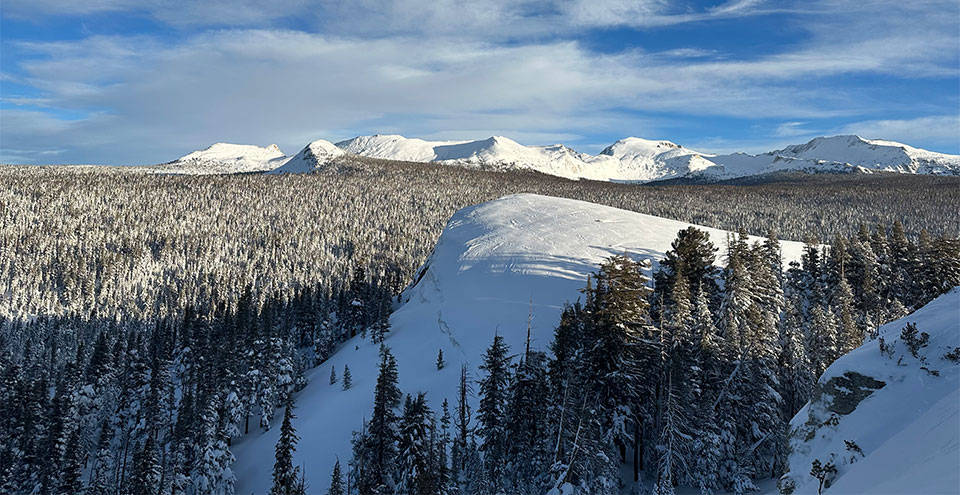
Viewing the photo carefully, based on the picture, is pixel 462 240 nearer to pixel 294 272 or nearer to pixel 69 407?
pixel 69 407

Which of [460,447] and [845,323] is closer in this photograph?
[845,323]

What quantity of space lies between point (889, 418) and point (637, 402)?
19511 mm

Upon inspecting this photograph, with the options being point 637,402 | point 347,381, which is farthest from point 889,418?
point 347,381

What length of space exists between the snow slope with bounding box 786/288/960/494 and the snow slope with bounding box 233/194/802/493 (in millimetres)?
36972

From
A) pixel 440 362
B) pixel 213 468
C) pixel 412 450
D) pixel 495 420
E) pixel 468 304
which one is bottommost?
pixel 213 468

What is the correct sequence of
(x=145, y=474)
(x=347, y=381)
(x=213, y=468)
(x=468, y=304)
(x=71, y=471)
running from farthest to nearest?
1. (x=468, y=304)
2. (x=347, y=381)
3. (x=213, y=468)
4. (x=71, y=471)
5. (x=145, y=474)

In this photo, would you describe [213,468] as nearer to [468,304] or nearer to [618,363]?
[468,304]

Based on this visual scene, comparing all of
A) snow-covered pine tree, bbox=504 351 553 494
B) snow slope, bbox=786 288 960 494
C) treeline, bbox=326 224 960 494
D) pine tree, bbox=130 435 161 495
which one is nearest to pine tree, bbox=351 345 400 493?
treeline, bbox=326 224 960 494

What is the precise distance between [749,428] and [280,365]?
52.4m

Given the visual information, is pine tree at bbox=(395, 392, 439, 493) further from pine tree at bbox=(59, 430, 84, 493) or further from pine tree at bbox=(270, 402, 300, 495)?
pine tree at bbox=(59, 430, 84, 493)

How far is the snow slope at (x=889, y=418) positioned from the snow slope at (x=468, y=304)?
3697cm

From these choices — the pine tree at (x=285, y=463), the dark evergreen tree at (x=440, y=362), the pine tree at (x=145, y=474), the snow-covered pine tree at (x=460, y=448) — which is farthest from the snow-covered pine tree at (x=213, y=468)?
the dark evergreen tree at (x=440, y=362)

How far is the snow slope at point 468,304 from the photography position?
52.8 meters

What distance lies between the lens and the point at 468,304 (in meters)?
68.4
